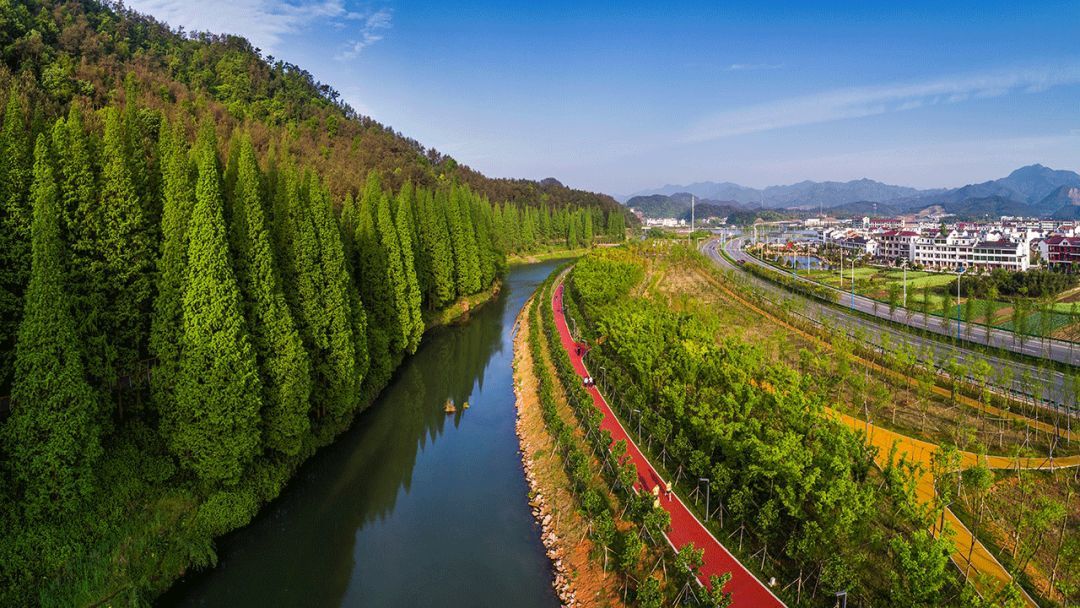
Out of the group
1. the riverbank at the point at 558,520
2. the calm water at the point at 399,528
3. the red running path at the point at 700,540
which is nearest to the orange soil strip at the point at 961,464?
the red running path at the point at 700,540

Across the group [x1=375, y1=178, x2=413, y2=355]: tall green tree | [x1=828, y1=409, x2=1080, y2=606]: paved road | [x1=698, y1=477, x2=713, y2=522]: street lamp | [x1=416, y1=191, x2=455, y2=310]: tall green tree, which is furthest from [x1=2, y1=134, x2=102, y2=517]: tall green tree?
[x1=416, y1=191, x2=455, y2=310]: tall green tree

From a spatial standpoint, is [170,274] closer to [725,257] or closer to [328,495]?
[328,495]

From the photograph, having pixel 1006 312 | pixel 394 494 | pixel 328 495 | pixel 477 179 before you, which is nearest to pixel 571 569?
pixel 394 494

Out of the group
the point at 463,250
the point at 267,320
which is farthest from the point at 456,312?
the point at 267,320

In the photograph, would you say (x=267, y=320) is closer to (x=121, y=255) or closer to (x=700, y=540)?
(x=121, y=255)

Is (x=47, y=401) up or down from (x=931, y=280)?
up

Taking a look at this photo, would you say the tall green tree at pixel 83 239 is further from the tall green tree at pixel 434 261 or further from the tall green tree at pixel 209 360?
the tall green tree at pixel 434 261

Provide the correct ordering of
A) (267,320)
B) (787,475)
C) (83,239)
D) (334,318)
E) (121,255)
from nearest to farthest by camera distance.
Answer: (787,475), (83,239), (121,255), (267,320), (334,318)
